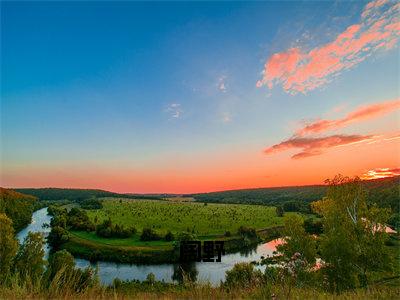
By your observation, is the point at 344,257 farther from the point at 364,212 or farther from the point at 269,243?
the point at 269,243

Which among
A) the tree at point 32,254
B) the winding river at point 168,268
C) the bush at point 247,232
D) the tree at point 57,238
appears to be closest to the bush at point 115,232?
the tree at point 57,238

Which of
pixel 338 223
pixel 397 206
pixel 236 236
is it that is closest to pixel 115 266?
pixel 236 236

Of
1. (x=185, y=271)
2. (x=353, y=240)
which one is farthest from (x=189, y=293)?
(x=185, y=271)

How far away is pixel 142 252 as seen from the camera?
84125mm

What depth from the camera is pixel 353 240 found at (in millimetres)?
25469

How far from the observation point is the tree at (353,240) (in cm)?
2514

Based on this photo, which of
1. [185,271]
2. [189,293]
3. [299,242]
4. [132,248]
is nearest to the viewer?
[189,293]

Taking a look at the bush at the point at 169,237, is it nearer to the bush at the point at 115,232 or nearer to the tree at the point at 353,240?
the bush at the point at 115,232

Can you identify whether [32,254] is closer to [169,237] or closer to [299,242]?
[299,242]

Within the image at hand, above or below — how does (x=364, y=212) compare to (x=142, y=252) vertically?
above

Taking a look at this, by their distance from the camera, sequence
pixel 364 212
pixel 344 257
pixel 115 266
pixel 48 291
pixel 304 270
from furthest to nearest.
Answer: pixel 115 266 < pixel 304 270 < pixel 364 212 < pixel 344 257 < pixel 48 291

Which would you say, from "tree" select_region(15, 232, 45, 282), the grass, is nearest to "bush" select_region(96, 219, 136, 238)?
the grass

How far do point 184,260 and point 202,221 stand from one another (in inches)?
2100

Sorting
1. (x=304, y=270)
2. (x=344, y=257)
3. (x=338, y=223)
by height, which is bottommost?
(x=304, y=270)
